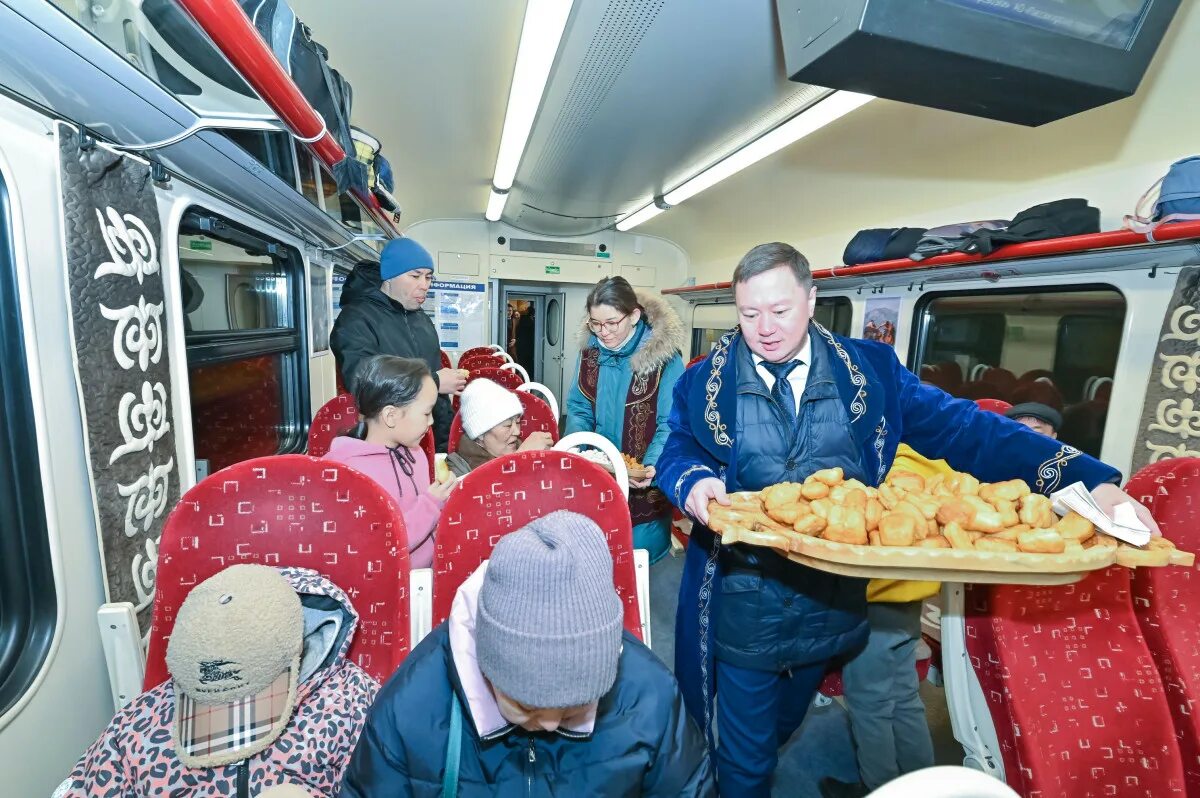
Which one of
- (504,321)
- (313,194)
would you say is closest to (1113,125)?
(313,194)

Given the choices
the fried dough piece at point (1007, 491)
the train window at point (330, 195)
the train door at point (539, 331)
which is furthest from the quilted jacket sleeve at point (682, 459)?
the train door at point (539, 331)

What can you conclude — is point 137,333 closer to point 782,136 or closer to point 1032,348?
point 782,136

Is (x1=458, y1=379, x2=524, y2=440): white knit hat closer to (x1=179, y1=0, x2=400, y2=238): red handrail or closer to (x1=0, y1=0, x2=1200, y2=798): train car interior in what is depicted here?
(x1=0, y1=0, x2=1200, y2=798): train car interior

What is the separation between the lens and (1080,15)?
156 cm

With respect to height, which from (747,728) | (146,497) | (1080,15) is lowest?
(747,728)

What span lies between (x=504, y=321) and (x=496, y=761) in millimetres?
8229

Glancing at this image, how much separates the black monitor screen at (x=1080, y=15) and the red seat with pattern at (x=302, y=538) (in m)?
2.30

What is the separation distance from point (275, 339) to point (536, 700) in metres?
3.19

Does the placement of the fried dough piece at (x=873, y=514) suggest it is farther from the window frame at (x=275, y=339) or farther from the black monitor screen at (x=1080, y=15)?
the window frame at (x=275, y=339)

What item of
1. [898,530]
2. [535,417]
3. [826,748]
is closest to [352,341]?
[535,417]

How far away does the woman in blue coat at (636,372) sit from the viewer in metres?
2.53

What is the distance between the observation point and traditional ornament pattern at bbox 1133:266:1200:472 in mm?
2301

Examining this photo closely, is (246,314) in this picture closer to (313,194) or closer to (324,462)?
(313,194)

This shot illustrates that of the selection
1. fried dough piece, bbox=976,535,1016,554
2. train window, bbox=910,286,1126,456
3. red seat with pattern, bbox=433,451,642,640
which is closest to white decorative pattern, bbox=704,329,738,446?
red seat with pattern, bbox=433,451,642,640
